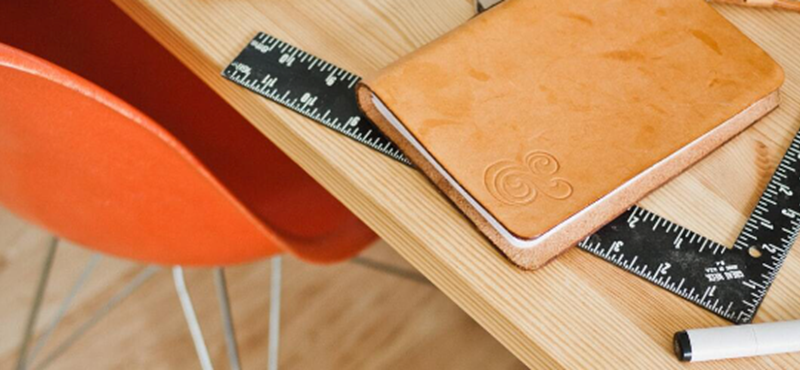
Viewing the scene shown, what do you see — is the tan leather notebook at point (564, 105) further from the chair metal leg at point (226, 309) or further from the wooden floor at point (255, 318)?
the wooden floor at point (255, 318)

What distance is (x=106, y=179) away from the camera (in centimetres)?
77

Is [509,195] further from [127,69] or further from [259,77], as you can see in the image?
[127,69]

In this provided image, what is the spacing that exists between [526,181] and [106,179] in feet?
1.32

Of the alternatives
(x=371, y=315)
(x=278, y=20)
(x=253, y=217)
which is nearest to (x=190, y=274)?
(x=371, y=315)

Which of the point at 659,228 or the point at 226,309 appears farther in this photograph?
the point at 226,309

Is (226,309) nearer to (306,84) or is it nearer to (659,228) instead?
(306,84)

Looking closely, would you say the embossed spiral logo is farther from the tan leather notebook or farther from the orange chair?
the orange chair

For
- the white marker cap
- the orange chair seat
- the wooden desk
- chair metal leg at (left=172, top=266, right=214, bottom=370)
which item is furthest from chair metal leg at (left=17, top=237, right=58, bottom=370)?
the white marker cap

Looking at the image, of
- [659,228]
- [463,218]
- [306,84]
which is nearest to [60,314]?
[306,84]

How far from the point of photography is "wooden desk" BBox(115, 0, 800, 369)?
25.0 inches

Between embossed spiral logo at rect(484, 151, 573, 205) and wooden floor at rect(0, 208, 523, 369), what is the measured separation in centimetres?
86

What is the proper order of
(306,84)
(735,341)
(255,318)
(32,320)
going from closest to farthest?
1. (735,341)
2. (306,84)
3. (32,320)
4. (255,318)

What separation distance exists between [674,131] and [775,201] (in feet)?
0.38

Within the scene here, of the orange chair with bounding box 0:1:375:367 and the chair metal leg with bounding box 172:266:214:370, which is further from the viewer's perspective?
the chair metal leg with bounding box 172:266:214:370
